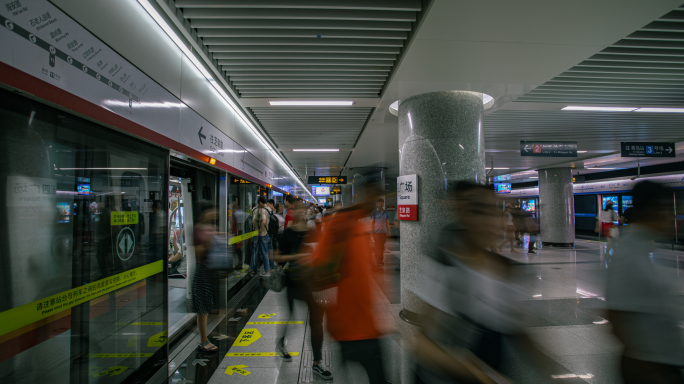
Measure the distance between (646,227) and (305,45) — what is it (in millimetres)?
3656

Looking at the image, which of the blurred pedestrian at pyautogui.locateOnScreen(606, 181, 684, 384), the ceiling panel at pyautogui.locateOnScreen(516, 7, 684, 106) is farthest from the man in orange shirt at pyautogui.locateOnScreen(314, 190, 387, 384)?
the ceiling panel at pyautogui.locateOnScreen(516, 7, 684, 106)

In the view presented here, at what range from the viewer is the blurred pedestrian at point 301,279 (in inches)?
110

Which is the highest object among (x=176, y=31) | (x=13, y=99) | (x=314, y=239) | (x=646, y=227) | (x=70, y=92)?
(x=176, y=31)

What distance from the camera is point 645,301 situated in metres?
1.75

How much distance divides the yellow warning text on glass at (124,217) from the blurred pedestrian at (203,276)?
2.02ft

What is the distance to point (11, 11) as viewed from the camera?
1.71 m

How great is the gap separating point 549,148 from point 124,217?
1023cm

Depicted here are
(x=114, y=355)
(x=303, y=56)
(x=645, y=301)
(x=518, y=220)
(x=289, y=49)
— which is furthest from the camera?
(x=518, y=220)

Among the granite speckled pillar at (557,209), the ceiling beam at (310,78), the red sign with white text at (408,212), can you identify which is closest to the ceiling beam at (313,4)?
the ceiling beam at (310,78)

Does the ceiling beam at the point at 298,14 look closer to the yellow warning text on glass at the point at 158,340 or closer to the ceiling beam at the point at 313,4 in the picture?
the ceiling beam at the point at 313,4

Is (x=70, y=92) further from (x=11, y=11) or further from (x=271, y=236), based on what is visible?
(x=271, y=236)

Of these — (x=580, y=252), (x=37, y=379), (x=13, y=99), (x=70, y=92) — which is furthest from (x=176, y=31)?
A: (x=580, y=252)

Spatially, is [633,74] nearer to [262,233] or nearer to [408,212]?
[408,212]

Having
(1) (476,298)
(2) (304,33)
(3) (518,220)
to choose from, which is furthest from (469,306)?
(3) (518,220)
